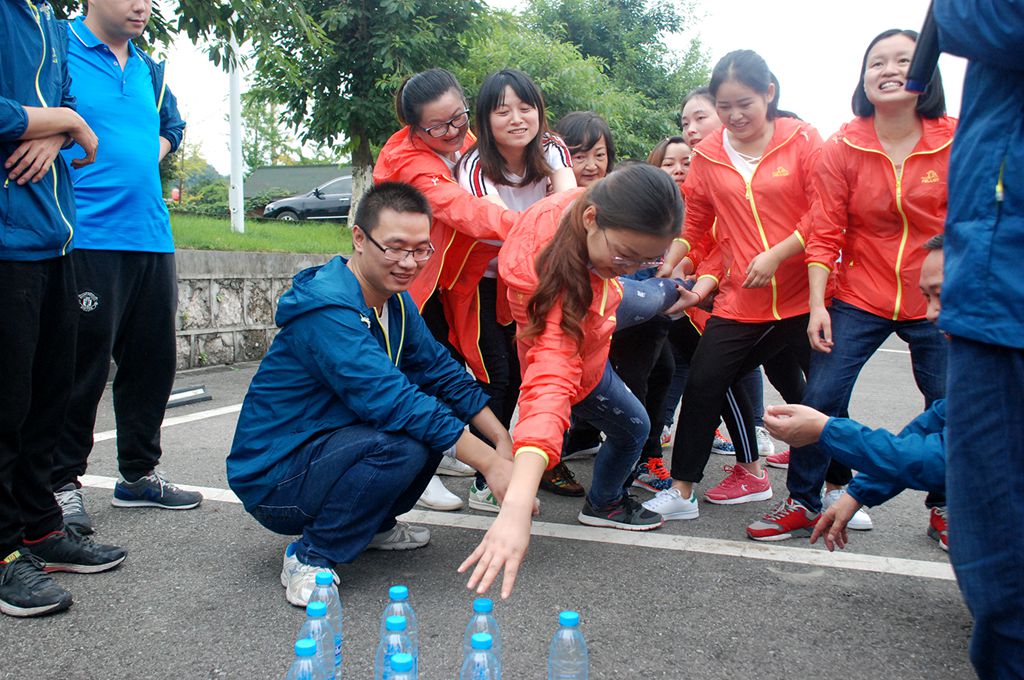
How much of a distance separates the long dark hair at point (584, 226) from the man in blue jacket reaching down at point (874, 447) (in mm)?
728

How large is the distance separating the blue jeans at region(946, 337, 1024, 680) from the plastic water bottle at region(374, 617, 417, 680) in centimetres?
125

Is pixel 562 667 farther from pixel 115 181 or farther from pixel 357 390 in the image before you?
pixel 115 181

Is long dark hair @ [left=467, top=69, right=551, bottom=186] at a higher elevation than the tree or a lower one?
lower

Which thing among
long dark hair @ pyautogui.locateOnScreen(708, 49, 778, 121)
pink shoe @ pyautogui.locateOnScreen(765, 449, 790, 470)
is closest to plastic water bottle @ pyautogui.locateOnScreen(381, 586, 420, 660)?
long dark hair @ pyautogui.locateOnScreen(708, 49, 778, 121)

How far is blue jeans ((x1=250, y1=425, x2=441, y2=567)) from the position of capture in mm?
2832

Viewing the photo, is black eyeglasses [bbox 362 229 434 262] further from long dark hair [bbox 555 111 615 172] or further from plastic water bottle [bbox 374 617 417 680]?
long dark hair [bbox 555 111 615 172]

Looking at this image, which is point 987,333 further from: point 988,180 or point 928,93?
point 928,93

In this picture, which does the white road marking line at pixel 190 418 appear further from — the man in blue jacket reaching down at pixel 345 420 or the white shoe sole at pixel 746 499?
the white shoe sole at pixel 746 499

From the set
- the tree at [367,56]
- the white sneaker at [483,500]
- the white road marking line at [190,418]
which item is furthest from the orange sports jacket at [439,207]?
the tree at [367,56]

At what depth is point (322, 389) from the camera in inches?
118

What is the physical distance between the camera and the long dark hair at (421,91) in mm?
3793

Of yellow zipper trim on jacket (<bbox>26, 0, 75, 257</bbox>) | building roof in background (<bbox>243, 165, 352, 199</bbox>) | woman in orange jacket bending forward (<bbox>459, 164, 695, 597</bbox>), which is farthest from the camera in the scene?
building roof in background (<bbox>243, 165, 352, 199</bbox>)

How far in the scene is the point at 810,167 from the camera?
3701 mm

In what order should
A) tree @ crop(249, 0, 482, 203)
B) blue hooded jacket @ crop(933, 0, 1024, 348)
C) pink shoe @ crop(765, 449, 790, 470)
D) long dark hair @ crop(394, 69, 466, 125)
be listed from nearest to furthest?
blue hooded jacket @ crop(933, 0, 1024, 348)
long dark hair @ crop(394, 69, 466, 125)
pink shoe @ crop(765, 449, 790, 470)
tree @ crop(249, 0, 482, 203)
